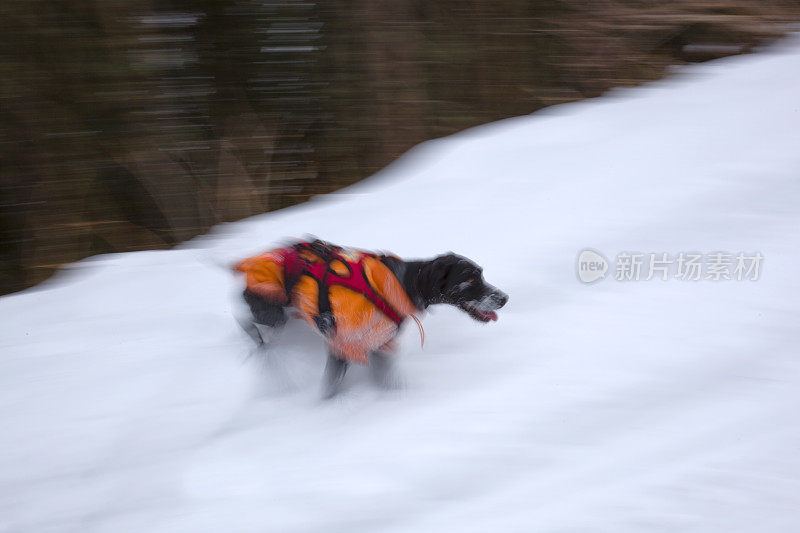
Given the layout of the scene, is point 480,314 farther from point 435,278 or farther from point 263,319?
point 263,319

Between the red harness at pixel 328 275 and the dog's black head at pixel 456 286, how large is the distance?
0.40 ft

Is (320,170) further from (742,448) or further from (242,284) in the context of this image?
(742,448)

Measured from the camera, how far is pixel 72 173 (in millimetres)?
4105

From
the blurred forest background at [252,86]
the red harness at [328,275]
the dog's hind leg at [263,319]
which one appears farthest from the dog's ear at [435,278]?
the blurred forest background at [252,86]

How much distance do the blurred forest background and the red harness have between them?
8.28ft

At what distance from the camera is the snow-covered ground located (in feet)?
4.81

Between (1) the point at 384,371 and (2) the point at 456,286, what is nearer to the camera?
(2) the point at 456,286

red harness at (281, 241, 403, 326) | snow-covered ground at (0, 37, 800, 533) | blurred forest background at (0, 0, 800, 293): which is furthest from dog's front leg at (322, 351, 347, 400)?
blurred forest background at (0, 0, 800, 293)

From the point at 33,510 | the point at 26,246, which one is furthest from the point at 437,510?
the point at 26,246

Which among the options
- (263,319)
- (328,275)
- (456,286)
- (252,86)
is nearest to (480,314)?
(456,286)

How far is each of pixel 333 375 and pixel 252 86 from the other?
3.07 metres

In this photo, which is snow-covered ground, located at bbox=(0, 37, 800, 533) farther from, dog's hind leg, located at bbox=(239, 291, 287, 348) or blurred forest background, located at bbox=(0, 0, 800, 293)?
blurred forest background, located at bbox=(0, 0, 800, 293)

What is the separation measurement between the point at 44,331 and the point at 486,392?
176 cm

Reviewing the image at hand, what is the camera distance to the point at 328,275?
1.66 metres
